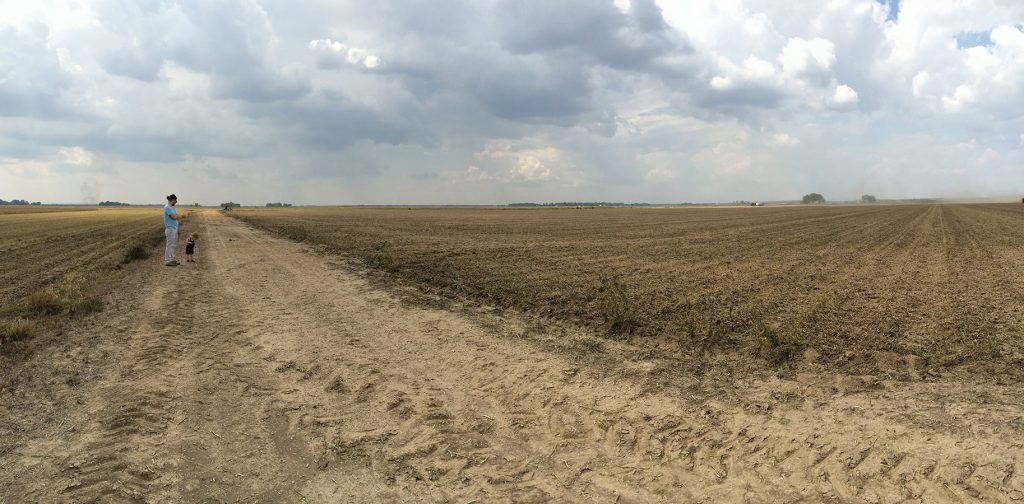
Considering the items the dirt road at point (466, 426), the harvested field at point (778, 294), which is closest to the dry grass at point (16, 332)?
the dirt road at point (466, 426)

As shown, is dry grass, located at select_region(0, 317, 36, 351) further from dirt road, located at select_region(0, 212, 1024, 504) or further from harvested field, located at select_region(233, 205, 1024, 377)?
harvested field, located at select_region(233, 205, 1024, 377)

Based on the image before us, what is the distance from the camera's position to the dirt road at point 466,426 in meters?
4.00

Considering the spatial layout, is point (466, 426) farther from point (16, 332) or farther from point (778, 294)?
point (778, 294)

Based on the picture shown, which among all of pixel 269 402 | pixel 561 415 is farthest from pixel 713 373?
pixel 269 402

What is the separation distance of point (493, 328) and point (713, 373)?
382cm

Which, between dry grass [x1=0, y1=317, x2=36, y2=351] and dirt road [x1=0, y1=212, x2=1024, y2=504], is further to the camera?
dry grass [x1=0, y1=317, x2=36, y2=351]

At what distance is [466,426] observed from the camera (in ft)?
16.8

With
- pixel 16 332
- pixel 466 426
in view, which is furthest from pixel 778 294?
pixel 16 332

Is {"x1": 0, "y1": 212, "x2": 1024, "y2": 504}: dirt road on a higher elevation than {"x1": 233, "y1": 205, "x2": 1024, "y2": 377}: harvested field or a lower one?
lower

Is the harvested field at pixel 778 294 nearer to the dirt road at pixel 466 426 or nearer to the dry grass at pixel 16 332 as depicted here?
the dirt road at pixel 466 426

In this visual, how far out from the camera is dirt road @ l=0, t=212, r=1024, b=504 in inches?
→ 158

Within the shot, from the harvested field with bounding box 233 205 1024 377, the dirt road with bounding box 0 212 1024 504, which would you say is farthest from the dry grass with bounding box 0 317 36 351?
the harvested field with bounding box 233 205 1024 377

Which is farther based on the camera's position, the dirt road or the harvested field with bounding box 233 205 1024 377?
the harvested field with bounding box 233 205 1024 377

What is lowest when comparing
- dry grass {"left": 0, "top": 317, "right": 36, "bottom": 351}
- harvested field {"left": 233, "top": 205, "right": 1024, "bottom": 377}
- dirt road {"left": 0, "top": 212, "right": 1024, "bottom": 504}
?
dirt road {"left": 0, "top": 212, "right": 1024, "bottom": 504}
